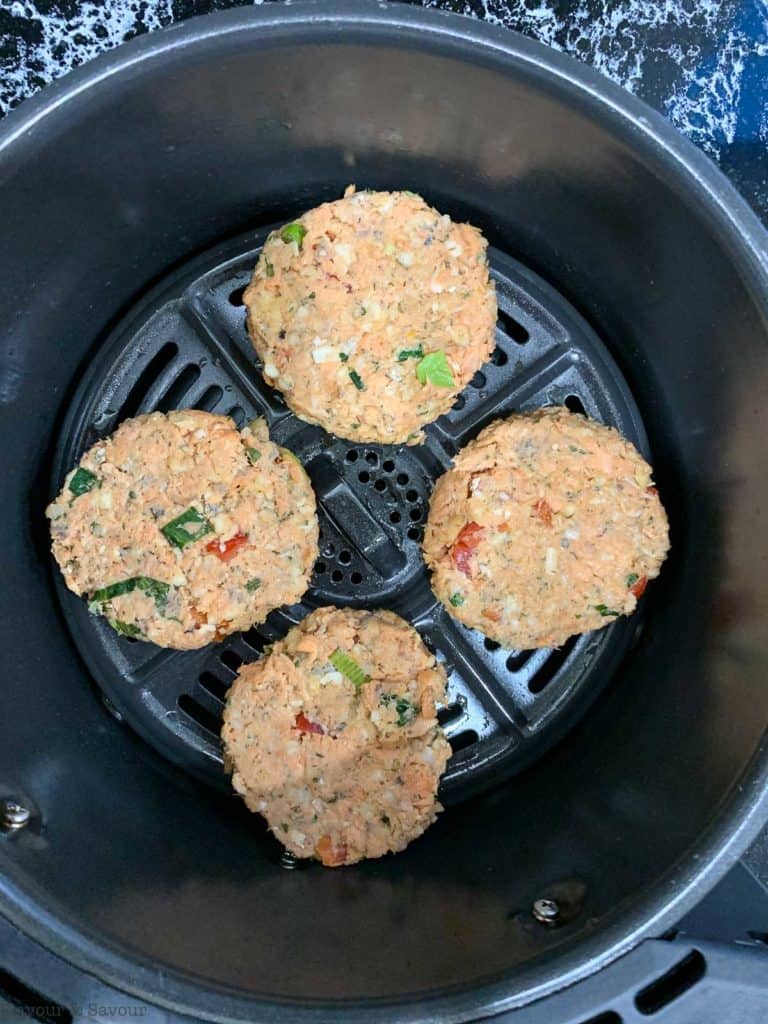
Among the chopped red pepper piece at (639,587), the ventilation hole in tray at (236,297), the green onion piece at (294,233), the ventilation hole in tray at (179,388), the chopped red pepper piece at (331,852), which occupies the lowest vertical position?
the chopped red pepper piece at (331,852)

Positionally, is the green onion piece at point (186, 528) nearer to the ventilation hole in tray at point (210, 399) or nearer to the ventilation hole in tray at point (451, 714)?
the ventilation hole in tray at point (210, 399)

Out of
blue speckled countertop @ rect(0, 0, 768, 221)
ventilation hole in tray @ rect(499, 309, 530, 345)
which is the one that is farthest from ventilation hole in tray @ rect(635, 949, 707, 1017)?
blue speckled countertop @ rect(0, 0, 768, 221)

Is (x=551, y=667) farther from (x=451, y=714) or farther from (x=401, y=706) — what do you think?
(x=401, y=706)

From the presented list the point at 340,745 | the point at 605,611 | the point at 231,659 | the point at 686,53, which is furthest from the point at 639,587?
the point at 686,53

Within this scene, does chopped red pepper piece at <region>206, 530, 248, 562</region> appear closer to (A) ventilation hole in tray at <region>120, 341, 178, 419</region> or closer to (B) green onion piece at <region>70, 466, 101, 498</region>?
(B) green onion piece at <region>70, 466, 101, 498</region>

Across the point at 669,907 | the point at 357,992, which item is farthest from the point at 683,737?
the point at 357,992

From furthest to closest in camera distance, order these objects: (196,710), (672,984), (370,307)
Result: (196,710), (370,307), (672,984)

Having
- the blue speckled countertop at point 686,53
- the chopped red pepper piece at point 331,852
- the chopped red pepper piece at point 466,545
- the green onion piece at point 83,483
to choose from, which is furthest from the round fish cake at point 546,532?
the blue speckled countertop at point 686,53

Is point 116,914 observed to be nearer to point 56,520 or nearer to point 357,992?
point 357,992
